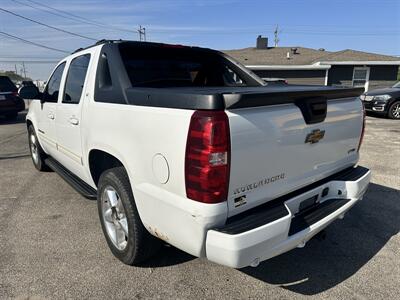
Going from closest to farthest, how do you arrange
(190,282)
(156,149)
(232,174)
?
(232,174)
(156,149)
(190,282)

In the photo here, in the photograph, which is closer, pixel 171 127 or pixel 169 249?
pixel 171 127

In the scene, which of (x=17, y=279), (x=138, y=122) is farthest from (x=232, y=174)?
(x=17, y=279)

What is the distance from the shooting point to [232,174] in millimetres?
2064

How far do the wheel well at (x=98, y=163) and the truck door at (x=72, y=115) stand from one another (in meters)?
0.21

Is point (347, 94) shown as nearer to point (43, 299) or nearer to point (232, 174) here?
point (232, 174)

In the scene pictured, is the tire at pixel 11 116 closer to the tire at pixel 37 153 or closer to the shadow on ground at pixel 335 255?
the tire at pixel 37 153

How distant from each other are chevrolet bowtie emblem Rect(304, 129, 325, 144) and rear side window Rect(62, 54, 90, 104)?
2299 mm

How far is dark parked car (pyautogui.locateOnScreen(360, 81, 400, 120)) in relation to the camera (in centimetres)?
1283

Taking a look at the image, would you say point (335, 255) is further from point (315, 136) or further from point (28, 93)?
point (28, 93)

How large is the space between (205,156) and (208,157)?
2 cm

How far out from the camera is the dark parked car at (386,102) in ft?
42.1

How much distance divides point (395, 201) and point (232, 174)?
11.6 ft

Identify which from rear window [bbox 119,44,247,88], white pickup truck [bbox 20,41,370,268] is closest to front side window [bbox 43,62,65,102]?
white pickup truck [bbox 20,41,370,268]

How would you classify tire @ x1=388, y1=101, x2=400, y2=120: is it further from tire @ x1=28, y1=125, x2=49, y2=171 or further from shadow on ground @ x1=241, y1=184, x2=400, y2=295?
tire @ x1=28, y1=125, x2=49, y2=171
